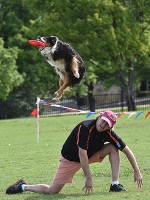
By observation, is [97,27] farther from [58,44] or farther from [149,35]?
[58,44]

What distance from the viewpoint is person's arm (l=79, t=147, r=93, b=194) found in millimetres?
6930

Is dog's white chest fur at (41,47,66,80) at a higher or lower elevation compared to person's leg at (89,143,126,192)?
higher

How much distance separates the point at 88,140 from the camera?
715 cm

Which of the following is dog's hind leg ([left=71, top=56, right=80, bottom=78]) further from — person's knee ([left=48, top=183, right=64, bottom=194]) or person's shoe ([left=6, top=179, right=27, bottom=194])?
person's shoe ([left=6, top=179, right=27, bottom=194])

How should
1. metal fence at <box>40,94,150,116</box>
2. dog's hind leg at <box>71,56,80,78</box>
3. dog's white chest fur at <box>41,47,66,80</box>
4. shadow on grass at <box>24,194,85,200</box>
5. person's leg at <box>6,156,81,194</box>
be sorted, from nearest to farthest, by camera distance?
dog's white chest fur at <box>41,47,66,80</box> < dog's hind leg at <box>71,56,80,78</box> < shadow on grass at <box>24,194,85,200</box> < person's leg at <box>6,156,81,194</box> < metal fence at <box>40,94,150,116</box>

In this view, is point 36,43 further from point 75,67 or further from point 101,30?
point 101,30

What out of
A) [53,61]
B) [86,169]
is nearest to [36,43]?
[53,61]

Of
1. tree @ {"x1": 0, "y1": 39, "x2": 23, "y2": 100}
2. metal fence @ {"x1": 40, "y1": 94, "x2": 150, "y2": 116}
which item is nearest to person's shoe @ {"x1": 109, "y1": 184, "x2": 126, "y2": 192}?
tree @ {"x1": 0, "y1": 39, "x2": 23, "y2": 100}

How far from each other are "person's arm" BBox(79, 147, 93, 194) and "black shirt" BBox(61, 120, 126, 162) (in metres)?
0.08

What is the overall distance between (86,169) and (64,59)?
4.88 ft

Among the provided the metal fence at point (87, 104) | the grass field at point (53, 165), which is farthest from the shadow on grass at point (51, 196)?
the metal fence at point (87, 104)

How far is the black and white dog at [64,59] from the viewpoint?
6.50m

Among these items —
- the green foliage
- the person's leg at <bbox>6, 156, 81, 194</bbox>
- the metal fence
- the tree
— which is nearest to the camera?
the person's leg at <bbox>6, 156, 81, 194</bbox>

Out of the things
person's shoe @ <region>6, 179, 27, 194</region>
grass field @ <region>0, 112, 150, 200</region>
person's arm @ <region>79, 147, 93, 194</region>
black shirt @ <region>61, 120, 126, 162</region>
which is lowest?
grass field @ <region>0, 112, 150, 200</region>
